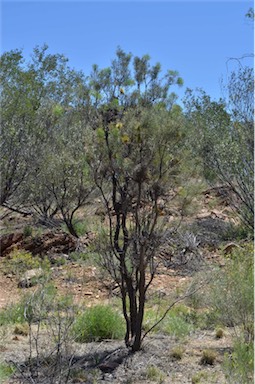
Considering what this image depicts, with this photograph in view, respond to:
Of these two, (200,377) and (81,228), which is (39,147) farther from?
(200,377)

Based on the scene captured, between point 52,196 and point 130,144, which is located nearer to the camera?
point 130,144

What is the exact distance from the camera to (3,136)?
13.2 m

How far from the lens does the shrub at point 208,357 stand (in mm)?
5863

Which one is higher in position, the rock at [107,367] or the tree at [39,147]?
the tree at [39,147]

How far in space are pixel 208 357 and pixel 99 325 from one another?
1453 mm

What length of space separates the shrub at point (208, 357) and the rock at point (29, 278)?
4.93 m

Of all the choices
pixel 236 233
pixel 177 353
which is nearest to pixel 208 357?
pixel 177 353

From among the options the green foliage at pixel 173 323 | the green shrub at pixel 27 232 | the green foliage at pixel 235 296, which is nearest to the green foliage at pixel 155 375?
the green foliage at pixel 235 296

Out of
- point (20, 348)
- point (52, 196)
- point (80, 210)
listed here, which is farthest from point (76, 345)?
point (80, 210)

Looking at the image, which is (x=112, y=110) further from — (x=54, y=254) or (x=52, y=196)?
(x=52, y=196)

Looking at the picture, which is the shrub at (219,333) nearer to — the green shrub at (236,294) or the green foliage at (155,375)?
the green shrub at (236,294)

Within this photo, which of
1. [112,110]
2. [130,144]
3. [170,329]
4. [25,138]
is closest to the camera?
[130,144]

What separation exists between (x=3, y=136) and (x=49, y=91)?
13.0ft

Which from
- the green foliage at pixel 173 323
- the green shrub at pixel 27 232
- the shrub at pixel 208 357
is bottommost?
the shrub at pixel 208 357
